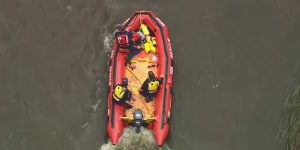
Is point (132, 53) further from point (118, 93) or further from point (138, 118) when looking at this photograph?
point (138, 118)

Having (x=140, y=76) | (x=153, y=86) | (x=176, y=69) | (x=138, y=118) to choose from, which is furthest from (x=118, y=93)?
(x=176, y=69)

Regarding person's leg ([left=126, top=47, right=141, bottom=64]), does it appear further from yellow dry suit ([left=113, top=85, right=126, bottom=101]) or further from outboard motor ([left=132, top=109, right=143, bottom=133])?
outboard motor ([left=132, top=109, right=143, bottom=133])

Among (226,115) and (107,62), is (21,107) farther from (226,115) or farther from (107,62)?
(226,115)

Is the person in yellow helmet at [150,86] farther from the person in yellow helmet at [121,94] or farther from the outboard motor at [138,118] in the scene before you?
the outboard motor at [138,118]

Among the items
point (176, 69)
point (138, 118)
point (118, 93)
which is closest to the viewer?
point (138, 118)

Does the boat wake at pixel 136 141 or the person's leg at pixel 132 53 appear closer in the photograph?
the boat wake at pixel 136 141

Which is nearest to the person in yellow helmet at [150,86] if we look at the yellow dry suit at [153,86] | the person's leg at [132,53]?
the yellow dry suit at [153,86]

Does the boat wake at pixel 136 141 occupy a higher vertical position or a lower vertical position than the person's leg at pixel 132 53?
lower
